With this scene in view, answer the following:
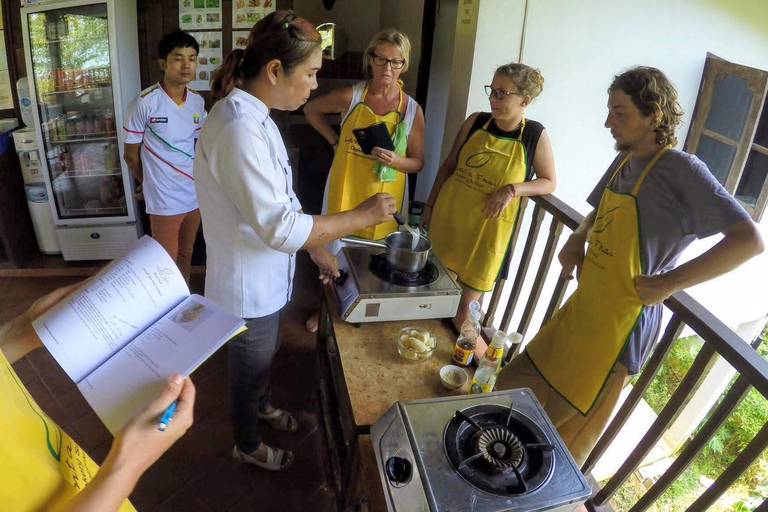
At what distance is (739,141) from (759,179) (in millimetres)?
440

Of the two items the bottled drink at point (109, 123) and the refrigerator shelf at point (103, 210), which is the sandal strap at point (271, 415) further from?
the bottled drink at point (109, 123)

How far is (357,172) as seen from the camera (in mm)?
2482

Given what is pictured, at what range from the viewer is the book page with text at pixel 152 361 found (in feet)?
2.91

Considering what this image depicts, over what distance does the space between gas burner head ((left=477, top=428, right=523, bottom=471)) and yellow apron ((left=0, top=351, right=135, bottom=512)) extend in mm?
762

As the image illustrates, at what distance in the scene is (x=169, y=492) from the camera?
198 centimetres

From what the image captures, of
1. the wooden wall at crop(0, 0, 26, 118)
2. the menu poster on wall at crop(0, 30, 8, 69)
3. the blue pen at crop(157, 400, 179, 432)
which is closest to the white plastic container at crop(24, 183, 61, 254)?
the wooden wall at crop(0, 0, 26, 118)

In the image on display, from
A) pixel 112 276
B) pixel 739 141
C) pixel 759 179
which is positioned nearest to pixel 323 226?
pixel 112 276

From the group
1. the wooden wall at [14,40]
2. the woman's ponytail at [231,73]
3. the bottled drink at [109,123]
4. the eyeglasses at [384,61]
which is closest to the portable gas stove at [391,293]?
the woman's ponytail at [231,73]

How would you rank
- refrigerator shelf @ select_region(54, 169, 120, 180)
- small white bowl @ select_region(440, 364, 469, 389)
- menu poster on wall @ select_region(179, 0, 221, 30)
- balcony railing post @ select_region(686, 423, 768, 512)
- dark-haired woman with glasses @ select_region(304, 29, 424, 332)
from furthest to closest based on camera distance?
refrigerator shelf @ select_region(54, 169, 120, 180), menu poster on wall @ select_region(179, 0, 221, 30), dark-haired woman with glasses @ select_region(304, 29, 424, 332), small white bowl @ select_region(440, 364, 469, 389), balcony railing post @ select_region(686, 423, 768, 512)

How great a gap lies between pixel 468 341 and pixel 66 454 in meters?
1.05

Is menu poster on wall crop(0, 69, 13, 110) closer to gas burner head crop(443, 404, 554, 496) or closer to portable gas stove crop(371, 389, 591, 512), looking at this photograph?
portable gas stove crop(371, 389, 591, 512)

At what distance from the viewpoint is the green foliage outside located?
15.8 ft

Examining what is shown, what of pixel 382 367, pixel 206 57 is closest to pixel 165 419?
pixel 382 367

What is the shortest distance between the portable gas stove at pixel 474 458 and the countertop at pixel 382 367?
0.17 meters
